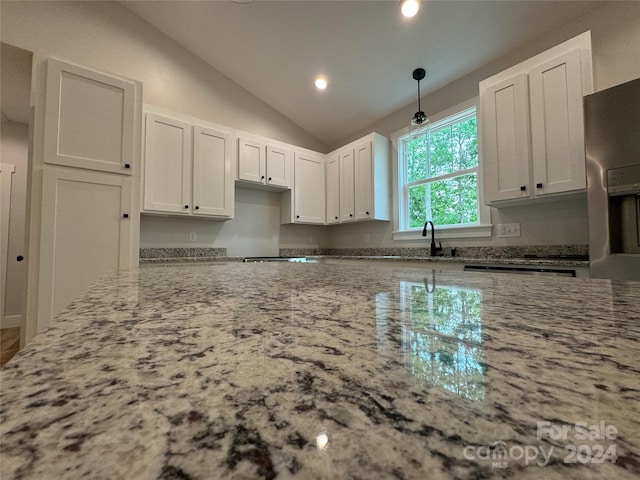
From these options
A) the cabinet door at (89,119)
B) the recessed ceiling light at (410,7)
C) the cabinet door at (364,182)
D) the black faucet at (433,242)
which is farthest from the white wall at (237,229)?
the recessed ceiling light at (410,7)

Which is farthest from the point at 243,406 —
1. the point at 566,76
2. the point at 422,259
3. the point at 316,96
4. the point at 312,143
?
the point at 312,143

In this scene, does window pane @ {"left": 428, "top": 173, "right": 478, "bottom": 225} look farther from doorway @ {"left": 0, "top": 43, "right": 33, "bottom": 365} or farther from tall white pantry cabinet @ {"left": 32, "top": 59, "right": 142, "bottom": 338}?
doorway @ {"left": 0, "top": 43, "right": 33, "bottom": 365}

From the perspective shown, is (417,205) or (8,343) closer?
(8,343)

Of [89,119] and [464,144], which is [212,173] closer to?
[89,119]

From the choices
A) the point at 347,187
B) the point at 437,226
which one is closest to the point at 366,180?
the point at 347,187

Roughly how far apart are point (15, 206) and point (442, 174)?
17.2 feet

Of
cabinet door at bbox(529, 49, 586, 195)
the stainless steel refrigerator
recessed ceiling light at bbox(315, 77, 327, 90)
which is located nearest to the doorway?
recessed ceiling light at bbox(315, 77, 327, 90)

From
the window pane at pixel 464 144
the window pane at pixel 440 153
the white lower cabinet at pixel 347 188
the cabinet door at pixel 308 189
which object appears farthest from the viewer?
the cabinet door at pixel 308 189

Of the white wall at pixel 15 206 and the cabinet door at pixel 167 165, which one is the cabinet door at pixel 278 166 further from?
the white wall at pixel 15 206

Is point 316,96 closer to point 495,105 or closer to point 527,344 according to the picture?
point 495,105

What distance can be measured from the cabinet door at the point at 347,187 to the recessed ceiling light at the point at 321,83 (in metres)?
0.80

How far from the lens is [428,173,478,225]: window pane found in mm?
2943

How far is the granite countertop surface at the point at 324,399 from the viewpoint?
0.44 ft

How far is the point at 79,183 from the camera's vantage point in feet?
6.95
